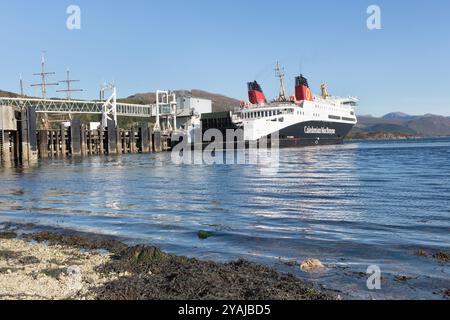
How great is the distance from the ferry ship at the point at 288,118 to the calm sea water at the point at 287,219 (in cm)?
4610

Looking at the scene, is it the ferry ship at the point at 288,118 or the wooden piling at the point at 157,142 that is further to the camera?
the wooden piling at the point at 157,142

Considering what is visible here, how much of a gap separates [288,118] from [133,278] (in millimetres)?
66239

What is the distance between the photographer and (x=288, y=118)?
2813 inches

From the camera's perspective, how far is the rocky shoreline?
6.01 metres

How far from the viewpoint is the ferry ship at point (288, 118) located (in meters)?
A: 69.6

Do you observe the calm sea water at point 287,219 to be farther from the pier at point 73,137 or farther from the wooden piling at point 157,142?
the wooden piling at point 157,142

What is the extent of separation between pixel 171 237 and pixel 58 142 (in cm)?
5329

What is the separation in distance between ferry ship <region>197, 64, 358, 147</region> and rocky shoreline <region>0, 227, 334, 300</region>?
60.1 metres

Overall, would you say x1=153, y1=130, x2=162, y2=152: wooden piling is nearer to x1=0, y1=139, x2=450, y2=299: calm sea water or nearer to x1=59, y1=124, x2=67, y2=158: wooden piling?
x1=59, y1=124, x2=67, y2=158: wooden piling

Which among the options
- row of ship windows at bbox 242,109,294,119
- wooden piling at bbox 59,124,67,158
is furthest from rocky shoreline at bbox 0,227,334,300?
row of ship windows at bbox 242,109,294,119

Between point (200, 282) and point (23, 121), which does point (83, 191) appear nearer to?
point (200, 282)

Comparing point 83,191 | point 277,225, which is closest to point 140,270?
point 277,225

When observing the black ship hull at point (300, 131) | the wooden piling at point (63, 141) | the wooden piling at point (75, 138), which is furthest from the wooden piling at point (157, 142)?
the wooden piling at point (63, 141)

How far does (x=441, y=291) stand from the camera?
6.50m
